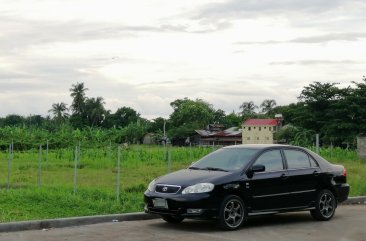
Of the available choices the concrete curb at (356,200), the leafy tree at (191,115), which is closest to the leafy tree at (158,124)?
the leafy tree at (191,115)

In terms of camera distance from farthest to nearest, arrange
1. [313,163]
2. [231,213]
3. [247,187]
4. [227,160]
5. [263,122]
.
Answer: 1. [263,122]
2. [313,163]
3. [227,160]
4. [247,187]
5. [231,213]

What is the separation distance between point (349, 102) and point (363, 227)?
40.6m

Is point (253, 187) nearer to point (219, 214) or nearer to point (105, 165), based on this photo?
point (219, 214)

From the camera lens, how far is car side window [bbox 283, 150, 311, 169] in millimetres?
10891

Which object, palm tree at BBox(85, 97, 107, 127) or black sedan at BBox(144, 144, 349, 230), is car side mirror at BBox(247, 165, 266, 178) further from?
palm tree at BBox(85, 97, 107, 127)

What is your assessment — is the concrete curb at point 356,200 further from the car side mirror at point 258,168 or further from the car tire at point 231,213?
the car tire at point 231,213

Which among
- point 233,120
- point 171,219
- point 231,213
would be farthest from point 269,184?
point 233,120

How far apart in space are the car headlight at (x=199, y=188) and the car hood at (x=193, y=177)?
67 mm

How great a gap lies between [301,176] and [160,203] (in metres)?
2.91

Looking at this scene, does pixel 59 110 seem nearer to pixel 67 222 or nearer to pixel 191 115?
pixel 191 115

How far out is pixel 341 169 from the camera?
38.4 ft

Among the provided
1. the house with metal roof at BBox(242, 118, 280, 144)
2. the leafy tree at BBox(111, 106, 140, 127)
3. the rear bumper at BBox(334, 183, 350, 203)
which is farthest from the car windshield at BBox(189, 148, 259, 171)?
the leafy tree at BBox(111, 106, 140, 127)

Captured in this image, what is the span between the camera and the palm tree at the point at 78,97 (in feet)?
364

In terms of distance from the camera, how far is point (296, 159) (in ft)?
36.3
